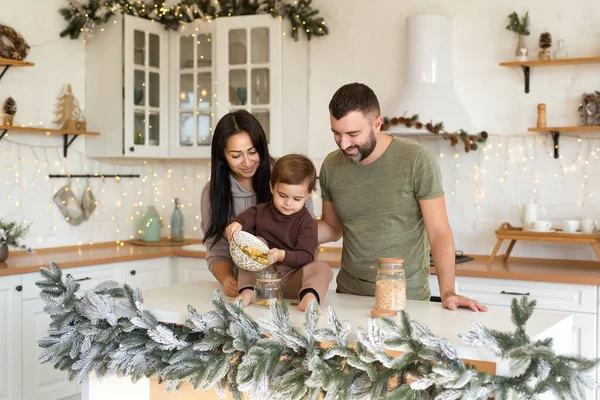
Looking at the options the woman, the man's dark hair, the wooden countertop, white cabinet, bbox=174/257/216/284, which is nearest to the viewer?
the man's dark hair

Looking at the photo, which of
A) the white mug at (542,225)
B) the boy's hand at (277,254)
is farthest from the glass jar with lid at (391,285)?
the white mug at (542,225)

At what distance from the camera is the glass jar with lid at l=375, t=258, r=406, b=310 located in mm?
2035

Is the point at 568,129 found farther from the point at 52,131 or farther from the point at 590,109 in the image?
the point at 52,131

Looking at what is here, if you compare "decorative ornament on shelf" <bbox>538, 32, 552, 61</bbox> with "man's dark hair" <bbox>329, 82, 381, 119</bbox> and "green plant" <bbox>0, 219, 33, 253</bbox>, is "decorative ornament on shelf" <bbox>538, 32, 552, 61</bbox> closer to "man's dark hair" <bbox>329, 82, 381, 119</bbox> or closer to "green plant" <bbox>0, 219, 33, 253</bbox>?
"man's dark hair" <bbox>329, 82, 381, 119</bbox>

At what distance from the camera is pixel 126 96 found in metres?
4.68

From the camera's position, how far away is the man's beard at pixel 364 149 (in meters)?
2.42

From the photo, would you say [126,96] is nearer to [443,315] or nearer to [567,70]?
[567,70]

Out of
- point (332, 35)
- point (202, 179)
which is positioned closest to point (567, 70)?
point (332, 35)

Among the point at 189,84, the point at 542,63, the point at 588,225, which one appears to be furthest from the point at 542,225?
the point at 189,84

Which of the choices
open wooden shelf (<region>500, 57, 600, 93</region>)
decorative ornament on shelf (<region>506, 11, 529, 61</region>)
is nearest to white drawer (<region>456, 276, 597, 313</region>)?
open wooden shelf (<region>500, 57, 600, 93</region>)

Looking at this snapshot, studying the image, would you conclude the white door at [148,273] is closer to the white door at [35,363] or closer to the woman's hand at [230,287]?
the white door at [35,363]

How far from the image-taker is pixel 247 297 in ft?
7.11

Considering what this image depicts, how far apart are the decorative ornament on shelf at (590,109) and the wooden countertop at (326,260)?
2.39 ft

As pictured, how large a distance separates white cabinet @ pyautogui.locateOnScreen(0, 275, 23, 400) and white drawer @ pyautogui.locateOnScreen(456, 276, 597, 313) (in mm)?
2174
